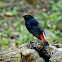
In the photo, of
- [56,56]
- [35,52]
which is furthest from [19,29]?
[56,56]

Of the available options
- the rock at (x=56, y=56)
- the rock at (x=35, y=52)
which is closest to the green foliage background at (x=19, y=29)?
the rock at (x=35, y=52)

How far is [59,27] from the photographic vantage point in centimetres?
798

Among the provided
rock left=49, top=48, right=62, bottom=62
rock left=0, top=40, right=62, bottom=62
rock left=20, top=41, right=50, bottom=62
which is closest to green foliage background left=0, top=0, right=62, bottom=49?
rock left=0, top=40, right=62, bottom=62

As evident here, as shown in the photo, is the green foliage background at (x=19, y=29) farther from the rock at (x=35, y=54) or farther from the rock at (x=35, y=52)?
the rock at (x=35, y=52)

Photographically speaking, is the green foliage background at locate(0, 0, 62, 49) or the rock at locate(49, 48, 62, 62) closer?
the rock at locate(49, 48, 62, 62)

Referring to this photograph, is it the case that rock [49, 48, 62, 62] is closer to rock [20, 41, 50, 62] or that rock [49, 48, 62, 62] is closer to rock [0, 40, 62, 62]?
rock [0, 40, 62, 62]

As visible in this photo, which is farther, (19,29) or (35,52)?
(19,29)

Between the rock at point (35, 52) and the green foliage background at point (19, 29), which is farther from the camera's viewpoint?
the green foliage background at point (19, 29)

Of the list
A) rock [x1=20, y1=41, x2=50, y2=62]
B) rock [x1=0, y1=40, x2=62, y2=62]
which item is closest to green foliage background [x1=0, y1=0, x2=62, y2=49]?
rock [x1=0, y1=40, x2=62, y2=62]

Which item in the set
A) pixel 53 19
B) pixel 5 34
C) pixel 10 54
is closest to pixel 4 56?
pixel 10 54

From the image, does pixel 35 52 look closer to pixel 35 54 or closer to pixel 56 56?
pixel 35 54

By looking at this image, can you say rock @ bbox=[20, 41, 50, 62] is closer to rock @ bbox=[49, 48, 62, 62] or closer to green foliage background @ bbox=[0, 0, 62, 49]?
rock @ bbox=[49, 48, 62, 62]

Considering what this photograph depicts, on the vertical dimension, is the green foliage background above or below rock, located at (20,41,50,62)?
above

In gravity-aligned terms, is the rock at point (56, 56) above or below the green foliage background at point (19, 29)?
below
